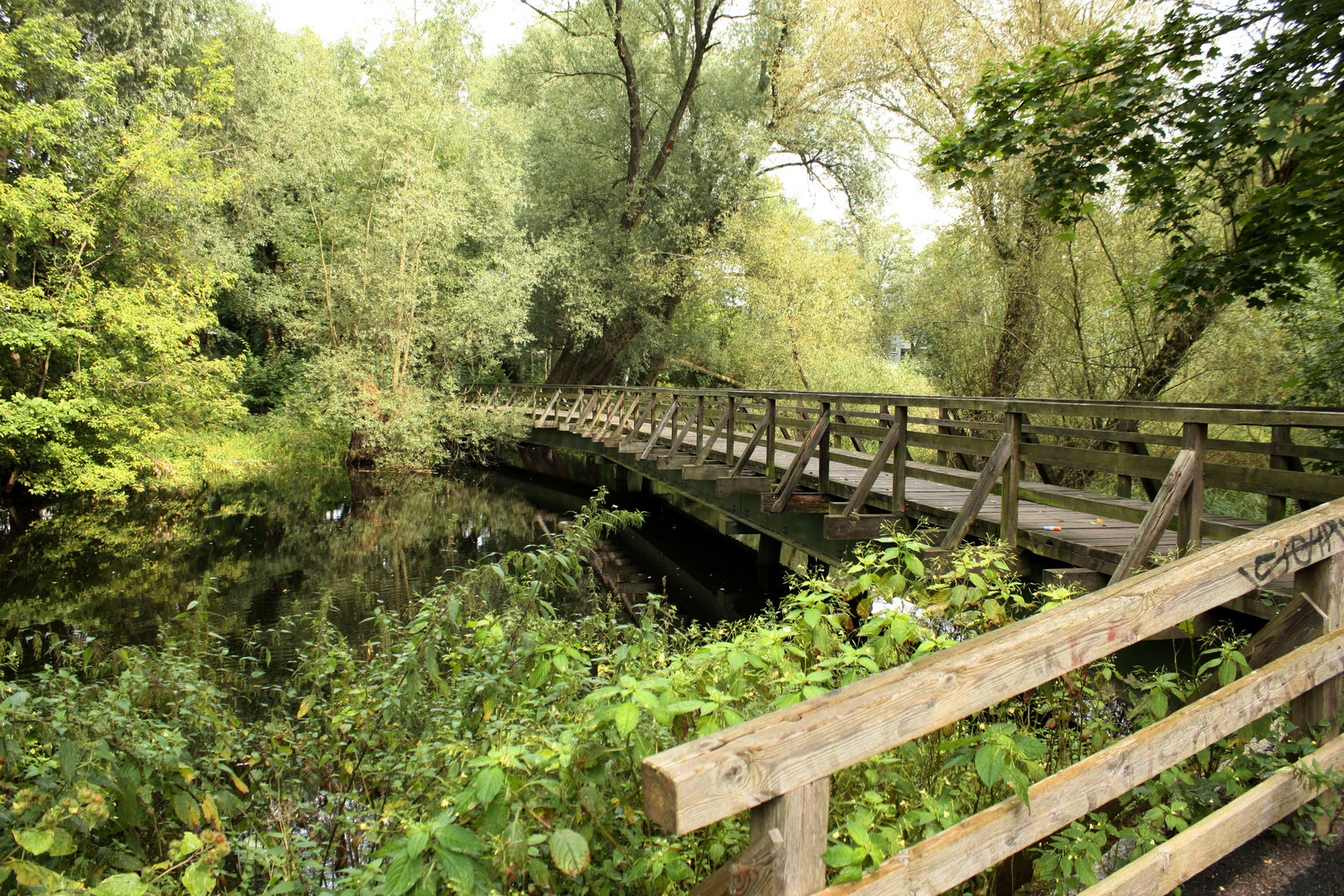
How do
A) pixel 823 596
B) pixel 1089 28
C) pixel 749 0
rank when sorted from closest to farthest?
pixel 823 596 → pixel 1089 28 → pixel 749 0

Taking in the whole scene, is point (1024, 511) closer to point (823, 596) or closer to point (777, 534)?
point (777, 534)

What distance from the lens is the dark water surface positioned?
835 cm

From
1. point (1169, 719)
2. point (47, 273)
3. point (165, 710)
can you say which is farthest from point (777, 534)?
point (47, 273)

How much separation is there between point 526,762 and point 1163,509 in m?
3.32

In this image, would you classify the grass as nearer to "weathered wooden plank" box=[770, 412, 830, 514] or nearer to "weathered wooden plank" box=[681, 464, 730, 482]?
"weathered wooden plank" box=[681, 464, 730, 482]

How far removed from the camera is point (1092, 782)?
177 centimetres

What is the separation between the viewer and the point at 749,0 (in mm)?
20047

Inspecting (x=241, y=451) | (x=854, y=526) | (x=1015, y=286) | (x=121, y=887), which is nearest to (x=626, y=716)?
(x=121, y=887)

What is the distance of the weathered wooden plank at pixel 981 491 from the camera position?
5090mm

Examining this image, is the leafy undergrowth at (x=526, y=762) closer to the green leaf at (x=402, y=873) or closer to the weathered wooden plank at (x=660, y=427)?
the green leaf at (x=402, y=873)

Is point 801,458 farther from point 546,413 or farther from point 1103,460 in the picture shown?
point 546,413

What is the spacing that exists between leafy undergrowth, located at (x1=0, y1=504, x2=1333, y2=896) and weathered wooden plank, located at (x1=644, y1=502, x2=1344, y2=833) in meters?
0.21

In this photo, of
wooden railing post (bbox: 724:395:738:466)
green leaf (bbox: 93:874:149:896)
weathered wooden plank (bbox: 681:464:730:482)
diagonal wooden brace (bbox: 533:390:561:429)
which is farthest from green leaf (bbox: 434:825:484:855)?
diagonal wooden brace (bbox: 533:390:561:429)

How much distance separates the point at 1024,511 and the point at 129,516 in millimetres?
13392
